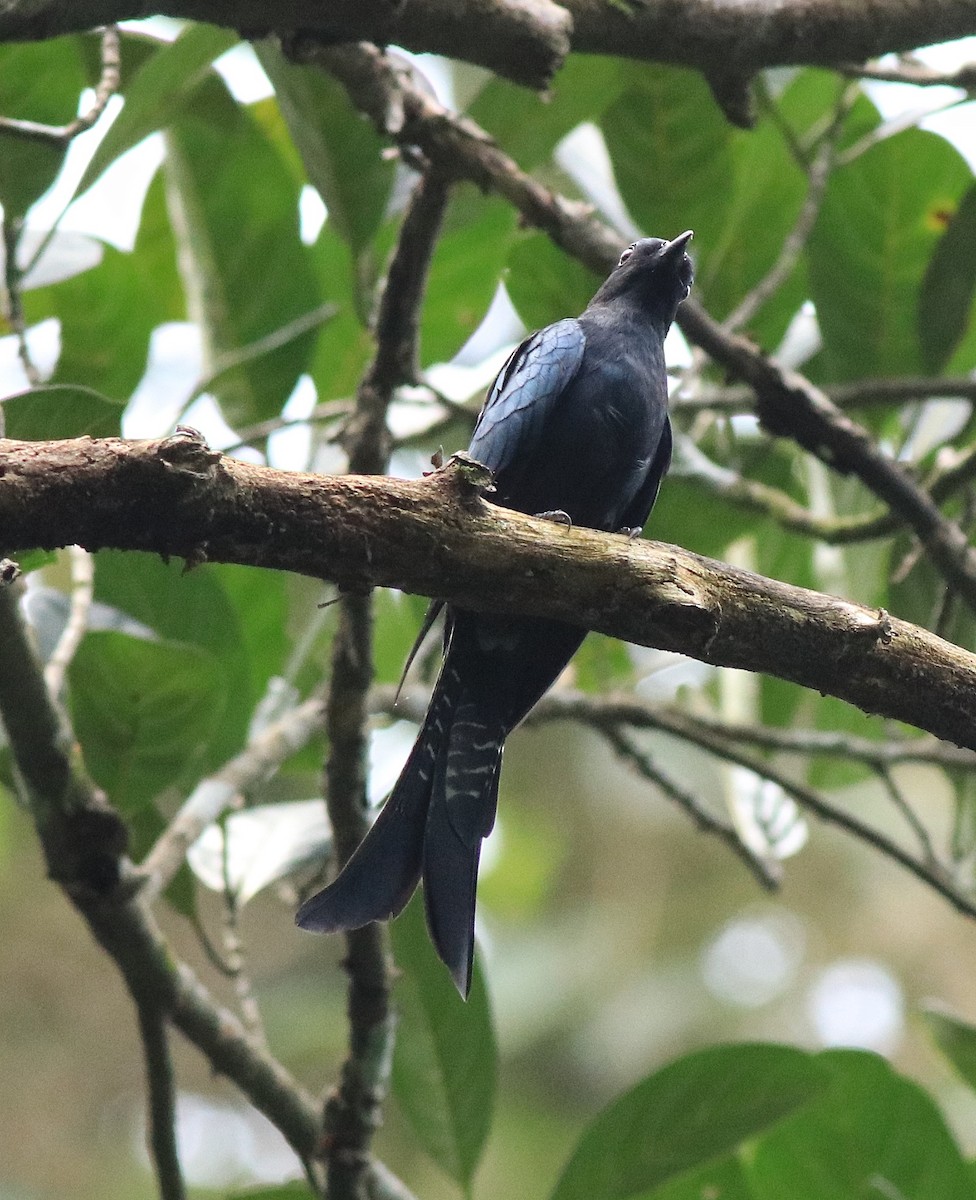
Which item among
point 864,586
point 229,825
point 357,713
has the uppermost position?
point 864,586

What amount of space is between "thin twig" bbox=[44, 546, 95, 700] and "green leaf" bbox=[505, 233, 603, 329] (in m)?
1.37

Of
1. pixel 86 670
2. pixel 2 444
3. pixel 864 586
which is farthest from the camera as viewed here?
pixel 864 586

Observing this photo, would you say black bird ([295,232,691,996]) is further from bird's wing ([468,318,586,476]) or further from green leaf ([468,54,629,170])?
green leaf ([468,54,629,170])

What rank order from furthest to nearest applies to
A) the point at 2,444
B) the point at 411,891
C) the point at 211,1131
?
the point at 211,1131
the point at 411,891
the point at 2,444

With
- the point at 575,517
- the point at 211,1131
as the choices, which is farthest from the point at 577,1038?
the point at 575,517

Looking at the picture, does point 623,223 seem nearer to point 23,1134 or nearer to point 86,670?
point 86,670

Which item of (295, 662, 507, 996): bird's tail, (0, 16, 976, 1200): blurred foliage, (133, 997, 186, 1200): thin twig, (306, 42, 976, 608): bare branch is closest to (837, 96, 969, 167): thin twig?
(0, 16, 976, 1200): blurred foliage

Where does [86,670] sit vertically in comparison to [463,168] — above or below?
below

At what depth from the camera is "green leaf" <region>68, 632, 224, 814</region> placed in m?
2.82

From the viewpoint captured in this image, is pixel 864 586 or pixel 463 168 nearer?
pixel 463 168

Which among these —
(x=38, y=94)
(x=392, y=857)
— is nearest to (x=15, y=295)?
(x=38, y=94)

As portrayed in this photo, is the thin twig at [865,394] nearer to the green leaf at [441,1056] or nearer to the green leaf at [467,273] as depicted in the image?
the green leaf at [467,273]

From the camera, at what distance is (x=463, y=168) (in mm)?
3020

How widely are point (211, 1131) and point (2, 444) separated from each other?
780 cm
